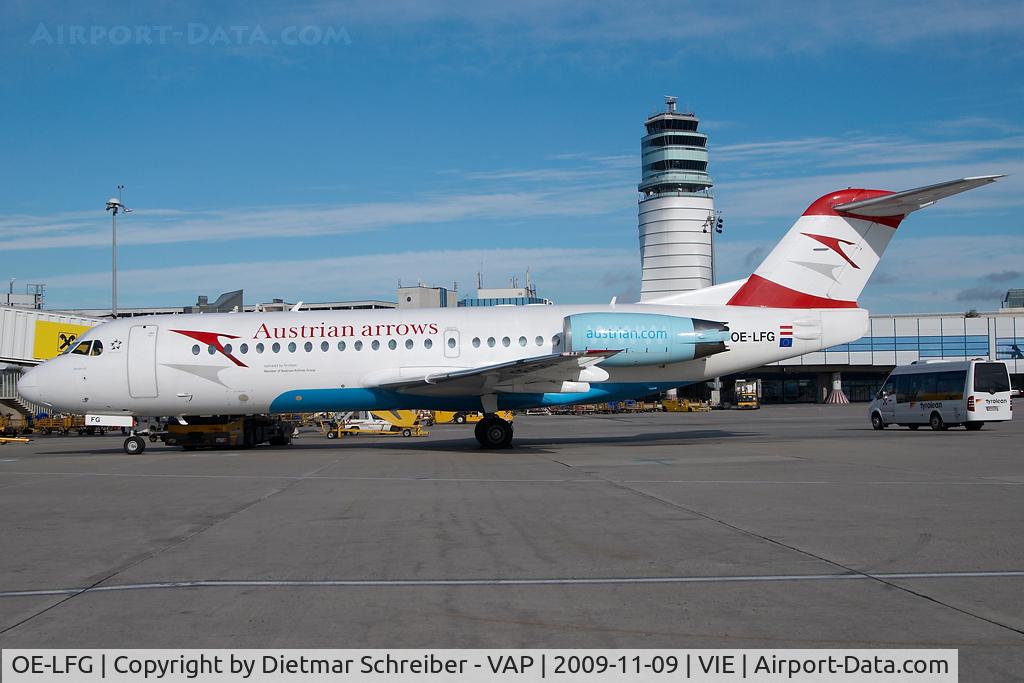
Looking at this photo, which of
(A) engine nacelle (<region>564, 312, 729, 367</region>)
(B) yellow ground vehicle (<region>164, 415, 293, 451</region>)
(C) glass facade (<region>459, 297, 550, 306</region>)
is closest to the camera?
(A) engine nacelle (<region>564, 312, 729, 367</region>)

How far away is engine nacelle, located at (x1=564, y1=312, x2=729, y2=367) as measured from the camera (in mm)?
24312

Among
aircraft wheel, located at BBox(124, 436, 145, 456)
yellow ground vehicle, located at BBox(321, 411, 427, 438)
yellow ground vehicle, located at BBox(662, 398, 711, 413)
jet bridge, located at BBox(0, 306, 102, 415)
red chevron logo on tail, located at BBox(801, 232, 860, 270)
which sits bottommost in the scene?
yellow ground vehicle, located at BBox(662, 398, 711, 413)

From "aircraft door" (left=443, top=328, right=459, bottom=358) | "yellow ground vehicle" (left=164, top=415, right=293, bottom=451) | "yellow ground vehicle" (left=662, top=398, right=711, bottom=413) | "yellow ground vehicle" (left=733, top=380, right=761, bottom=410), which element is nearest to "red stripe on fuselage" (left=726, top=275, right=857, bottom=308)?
"aircraft door" (left=443, top=328, right=459, bottom=358)

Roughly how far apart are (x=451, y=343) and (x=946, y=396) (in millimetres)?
18630

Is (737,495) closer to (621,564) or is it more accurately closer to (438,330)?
(621,564)

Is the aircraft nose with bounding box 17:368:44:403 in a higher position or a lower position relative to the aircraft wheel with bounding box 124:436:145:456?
higher

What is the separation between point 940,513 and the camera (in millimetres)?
11188

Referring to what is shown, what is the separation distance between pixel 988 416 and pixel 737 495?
864 inches

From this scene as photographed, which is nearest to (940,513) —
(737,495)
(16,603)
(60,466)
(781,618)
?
(737,495)

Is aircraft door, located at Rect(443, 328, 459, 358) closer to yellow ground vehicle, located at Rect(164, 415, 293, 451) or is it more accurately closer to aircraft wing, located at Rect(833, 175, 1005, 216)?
yellow ground vehicle, located at Rect(164, 415, 293, 451)

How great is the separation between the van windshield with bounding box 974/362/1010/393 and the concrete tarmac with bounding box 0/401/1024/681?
1493 cm

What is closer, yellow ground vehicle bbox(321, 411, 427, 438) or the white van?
the white van

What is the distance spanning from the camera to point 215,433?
2747cm

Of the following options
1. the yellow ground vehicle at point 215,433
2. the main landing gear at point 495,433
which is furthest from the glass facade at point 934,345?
the yellow ground vehicle at point 215,433
